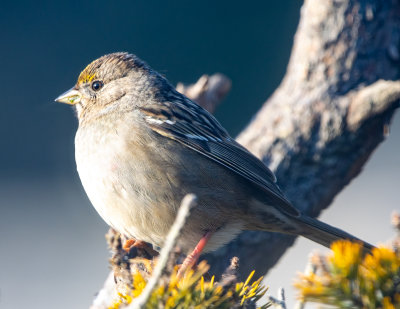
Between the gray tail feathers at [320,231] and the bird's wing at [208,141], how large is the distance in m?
0.10

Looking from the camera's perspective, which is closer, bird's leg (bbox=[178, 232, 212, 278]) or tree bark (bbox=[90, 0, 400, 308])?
bird's leg (bbox=[178, 232, 212, 278])

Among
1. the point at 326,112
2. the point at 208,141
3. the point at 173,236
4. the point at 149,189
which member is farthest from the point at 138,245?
the point at 173,236

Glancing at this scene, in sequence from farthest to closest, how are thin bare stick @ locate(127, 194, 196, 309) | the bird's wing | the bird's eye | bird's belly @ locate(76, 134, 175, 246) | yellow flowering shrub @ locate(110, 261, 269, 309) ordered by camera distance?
the bird's eye, the bird's wing, bird's belly @ locate(76, 134, 175, 246), yellow flowering shrub @ locate(110, 261, 269, 309), thin bare stick @ locate(127, 194, 196, 309)

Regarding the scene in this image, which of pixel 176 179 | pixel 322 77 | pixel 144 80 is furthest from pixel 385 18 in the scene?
pixel 176 179

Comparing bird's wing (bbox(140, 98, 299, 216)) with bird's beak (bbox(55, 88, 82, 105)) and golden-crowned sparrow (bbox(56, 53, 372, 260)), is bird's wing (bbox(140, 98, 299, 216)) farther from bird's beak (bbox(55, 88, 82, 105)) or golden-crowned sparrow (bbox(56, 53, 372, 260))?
bird's beak (bbox(55, 88, 82, 105))

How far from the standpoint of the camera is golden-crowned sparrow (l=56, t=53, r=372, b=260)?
9.31ft

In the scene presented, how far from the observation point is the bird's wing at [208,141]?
3.08 meters

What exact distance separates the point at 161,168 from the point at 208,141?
1.51 ft

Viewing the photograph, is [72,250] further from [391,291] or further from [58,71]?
[391,291]

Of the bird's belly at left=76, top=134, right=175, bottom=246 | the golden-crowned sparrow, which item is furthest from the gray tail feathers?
the bird's belly at left=76, top=134, right=175, bottom=246

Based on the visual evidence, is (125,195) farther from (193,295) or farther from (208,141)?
(193,295)

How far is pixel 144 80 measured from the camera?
346 cm

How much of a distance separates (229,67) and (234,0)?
3.08ft

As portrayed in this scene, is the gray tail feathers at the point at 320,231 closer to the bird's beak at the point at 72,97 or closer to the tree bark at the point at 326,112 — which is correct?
the tree bark at the point at 326,112
